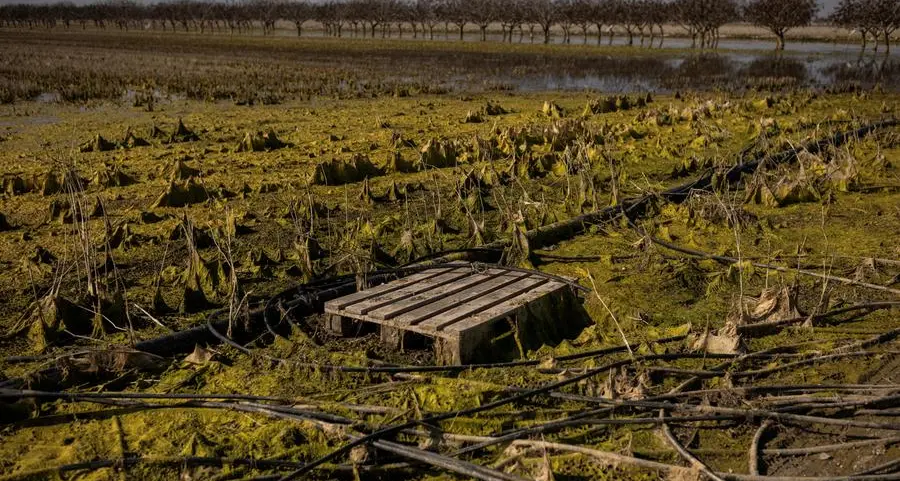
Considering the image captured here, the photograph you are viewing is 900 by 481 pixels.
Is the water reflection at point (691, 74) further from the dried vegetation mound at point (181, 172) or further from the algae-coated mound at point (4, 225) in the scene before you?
the algae-coated mound at point (4, 225)

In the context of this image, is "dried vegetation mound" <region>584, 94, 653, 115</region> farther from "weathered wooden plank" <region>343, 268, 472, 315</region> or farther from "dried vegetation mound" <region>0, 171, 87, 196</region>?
"weathered wooden plank" <region>343, 268, 472, 315</region>

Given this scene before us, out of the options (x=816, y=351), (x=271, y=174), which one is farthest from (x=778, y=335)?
(x=271, y=174)

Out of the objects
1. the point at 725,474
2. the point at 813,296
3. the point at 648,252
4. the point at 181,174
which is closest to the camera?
the point at 725,474

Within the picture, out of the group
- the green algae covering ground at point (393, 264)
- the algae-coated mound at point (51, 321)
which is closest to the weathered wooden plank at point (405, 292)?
the green algae covering ground at point (393, 264)

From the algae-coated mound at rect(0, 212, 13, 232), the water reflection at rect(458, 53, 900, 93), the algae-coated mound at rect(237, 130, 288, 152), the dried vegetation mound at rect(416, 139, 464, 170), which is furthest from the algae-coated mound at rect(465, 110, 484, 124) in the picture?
the water reflection at rect(458, 53, 900, 93)

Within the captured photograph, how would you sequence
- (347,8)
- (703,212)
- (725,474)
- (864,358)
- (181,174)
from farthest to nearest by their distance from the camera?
(347,8) < (181,174) < (703,212) < (864,358) < (725,474)

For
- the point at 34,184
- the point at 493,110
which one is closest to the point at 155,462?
the point at 34,184

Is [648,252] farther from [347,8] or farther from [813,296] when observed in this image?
[347,8]

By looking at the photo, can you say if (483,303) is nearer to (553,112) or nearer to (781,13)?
(553,112)
